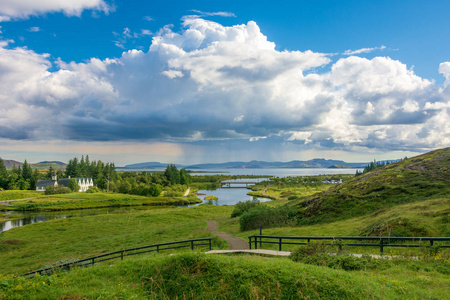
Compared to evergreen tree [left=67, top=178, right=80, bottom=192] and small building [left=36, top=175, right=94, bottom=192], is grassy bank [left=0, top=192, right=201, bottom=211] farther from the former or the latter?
small building [left=36, top=175, right=94, bottom=192]

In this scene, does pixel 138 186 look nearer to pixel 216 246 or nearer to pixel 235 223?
pixel 235 223

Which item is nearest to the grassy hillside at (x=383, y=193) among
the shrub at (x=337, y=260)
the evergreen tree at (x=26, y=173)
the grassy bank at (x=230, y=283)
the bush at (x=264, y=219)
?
the bush at (x=264, y=219)

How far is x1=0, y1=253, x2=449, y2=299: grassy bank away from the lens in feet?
22.8

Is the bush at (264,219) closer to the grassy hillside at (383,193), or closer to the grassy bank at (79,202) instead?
the grassy hillside at (383,193)

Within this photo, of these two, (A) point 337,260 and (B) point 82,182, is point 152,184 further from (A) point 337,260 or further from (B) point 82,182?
(A) point 337,260

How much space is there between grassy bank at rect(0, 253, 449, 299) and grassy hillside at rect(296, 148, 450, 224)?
1979 cm

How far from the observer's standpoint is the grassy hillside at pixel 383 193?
26875 mm

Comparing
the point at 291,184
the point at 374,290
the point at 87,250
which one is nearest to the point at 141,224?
the point at 87,250

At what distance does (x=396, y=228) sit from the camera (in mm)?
16188

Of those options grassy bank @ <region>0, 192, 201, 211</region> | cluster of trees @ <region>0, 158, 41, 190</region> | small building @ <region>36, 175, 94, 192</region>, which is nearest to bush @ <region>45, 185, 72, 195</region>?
small building @ <region>36, 175, 94, 192</region>

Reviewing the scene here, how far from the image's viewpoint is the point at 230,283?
7750mm

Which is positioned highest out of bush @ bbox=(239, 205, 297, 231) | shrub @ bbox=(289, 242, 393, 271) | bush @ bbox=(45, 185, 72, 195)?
shrub @ bbox=(289, 242, 393, 271)

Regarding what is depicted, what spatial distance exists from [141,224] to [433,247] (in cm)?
4358

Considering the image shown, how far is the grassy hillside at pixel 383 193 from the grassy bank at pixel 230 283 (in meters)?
19.8
